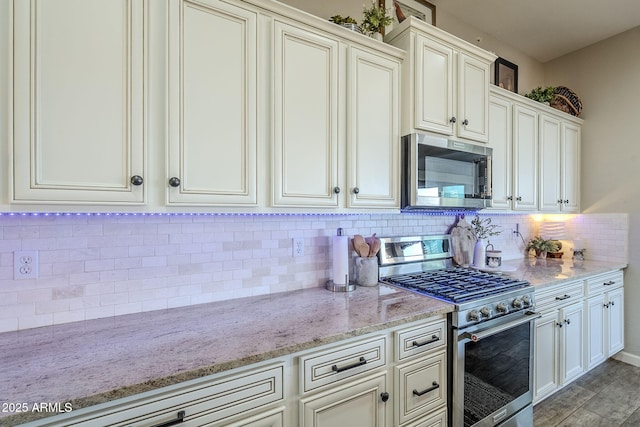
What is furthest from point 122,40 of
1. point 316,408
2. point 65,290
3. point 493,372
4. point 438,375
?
point 493,372

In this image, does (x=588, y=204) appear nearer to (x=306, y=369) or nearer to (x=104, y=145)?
(x=306, y=369)

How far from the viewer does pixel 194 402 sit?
3.04 ft

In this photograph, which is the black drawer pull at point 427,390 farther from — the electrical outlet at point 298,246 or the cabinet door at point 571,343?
the cabinet door at point 571,343

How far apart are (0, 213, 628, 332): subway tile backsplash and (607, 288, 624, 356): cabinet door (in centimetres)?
244

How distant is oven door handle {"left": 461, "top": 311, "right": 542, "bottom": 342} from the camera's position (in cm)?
152

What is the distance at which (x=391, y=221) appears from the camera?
218 cm

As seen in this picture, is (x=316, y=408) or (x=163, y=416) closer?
(x=163, y=416)

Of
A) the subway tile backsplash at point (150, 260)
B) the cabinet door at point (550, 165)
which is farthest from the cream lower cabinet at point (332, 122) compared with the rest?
the cabinet door at point (550, 165)

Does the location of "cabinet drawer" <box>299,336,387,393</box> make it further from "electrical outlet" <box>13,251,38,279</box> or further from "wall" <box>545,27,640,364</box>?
"wall" <box>545,27,640,364</box>

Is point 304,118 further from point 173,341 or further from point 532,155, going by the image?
point 532,155

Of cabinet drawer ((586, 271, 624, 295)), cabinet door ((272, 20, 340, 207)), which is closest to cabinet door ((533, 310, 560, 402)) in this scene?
cabinet drawer ((586, 271, 624, 295))

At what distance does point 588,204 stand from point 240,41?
3627mm

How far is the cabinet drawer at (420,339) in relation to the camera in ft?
4.44

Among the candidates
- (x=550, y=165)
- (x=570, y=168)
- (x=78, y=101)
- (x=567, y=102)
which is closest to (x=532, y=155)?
(x=550, y=165)
